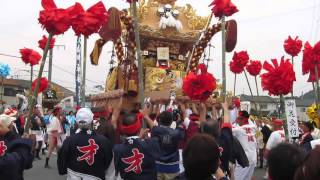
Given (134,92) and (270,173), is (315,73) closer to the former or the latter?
(134,92)

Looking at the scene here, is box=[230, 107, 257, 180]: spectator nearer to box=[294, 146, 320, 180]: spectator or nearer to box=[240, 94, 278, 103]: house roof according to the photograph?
box=[294, 146, 320, 180]: spectator

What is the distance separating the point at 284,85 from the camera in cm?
592

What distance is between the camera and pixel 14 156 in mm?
3771

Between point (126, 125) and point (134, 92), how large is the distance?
250 inches

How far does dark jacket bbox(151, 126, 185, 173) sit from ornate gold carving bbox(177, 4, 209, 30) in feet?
27.1

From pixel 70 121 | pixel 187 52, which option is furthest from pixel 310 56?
pixel 70 121

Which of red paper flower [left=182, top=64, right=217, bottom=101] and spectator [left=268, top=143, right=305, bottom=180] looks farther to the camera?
red paper flower [left=182, top=64, right=217, bottom=101]

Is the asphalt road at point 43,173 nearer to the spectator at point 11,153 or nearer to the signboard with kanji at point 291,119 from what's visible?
the signboard with kanji at point 291,119

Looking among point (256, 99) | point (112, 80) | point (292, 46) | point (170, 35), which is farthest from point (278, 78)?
point (256, 99)

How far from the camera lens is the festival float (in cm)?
1145

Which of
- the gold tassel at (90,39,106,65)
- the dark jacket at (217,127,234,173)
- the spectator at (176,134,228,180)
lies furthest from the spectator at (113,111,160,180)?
the gold tassel at (90,39,106,65)

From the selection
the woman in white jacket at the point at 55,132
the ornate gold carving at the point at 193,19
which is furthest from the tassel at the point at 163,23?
the woman in white jacket at the point at 55,132

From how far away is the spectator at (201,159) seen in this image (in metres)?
2.60

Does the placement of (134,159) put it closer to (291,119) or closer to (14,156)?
(14,156)
